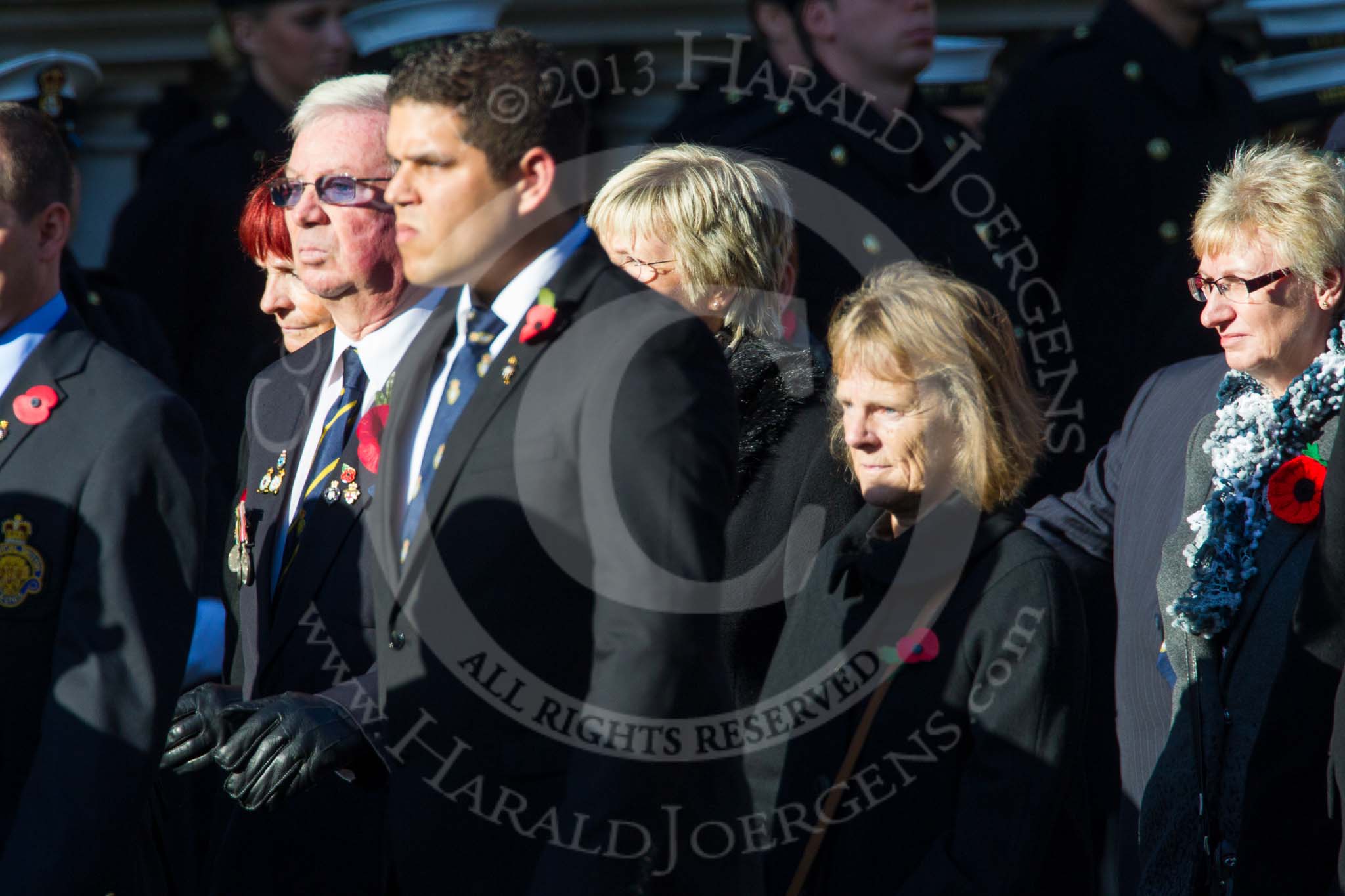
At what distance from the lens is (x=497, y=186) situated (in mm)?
2764

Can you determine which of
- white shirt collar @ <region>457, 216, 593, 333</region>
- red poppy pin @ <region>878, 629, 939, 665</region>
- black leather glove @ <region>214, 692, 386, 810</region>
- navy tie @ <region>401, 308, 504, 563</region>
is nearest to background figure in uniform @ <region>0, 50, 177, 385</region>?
black leather glove @ <region>214, 692, 386, 810</region>

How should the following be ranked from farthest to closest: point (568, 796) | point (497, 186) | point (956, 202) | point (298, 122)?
point (956, 202), point (298, 122), point (497, 186), point (568, 796)

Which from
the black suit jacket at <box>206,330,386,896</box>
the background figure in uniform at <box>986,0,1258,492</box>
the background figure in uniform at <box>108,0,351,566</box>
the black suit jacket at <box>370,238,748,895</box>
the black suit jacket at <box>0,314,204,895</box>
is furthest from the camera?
the background figure in uniform at <box>108,0,351,566</box>

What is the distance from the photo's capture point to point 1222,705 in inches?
131

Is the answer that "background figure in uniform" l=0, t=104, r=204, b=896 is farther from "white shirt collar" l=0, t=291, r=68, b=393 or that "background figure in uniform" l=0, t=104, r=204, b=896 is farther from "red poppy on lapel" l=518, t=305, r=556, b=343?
"red poppy on lapel" l=518, t=305, r=556, b=343

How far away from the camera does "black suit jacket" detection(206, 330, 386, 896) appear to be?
128 inches

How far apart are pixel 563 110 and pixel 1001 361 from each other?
952 millimetres

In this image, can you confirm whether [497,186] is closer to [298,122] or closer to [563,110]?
[563,110]

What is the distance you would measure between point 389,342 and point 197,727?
76 cm

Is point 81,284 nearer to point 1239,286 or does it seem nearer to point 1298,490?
point 1239,286

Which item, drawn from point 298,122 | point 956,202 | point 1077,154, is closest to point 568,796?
point 298,122

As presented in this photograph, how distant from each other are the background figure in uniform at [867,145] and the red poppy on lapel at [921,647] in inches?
63.0

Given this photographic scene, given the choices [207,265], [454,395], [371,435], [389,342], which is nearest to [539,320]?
[454,395]

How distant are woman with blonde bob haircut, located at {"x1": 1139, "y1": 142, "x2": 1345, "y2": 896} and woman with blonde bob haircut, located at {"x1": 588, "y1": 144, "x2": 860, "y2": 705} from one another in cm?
64
